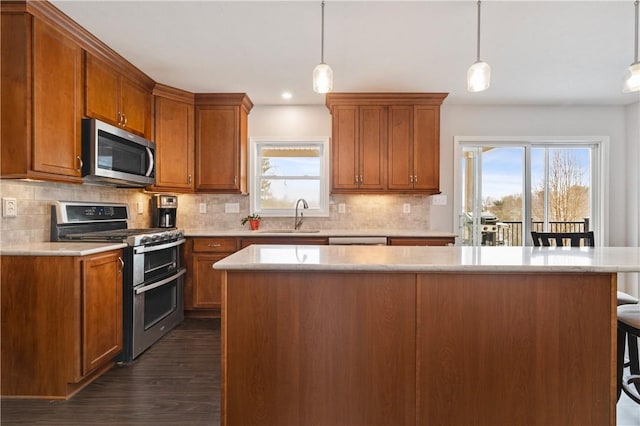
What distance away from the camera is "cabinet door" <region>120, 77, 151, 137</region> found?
297 centimetres

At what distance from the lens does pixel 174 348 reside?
108 inches

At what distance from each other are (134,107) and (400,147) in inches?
106

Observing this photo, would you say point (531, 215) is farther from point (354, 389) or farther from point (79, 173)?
point (79, 173)

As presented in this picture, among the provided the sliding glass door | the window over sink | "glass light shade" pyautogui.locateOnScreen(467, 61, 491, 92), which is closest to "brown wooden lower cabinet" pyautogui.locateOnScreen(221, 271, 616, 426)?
"glass light shade" pyautogui.locateOnScreen(467, 61, 491, 92)

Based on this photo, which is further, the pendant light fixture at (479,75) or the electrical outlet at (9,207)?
the electrical outlet at (9,207)

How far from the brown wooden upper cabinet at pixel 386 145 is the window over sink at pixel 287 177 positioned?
0.41 metres

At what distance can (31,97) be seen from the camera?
6.78ft

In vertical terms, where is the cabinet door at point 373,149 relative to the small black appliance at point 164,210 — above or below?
above

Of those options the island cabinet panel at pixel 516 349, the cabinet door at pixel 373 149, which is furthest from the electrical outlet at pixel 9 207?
the cabinet door at pixel 373 149

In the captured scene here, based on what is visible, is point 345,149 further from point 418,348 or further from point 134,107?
point 418,348

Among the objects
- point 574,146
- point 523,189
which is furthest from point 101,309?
point 574,146

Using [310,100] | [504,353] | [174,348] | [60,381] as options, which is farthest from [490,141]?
[60,381]

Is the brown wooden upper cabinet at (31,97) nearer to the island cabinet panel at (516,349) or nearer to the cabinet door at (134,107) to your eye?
the cabinet door at (134,107)

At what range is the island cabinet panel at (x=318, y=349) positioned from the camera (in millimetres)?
1548
